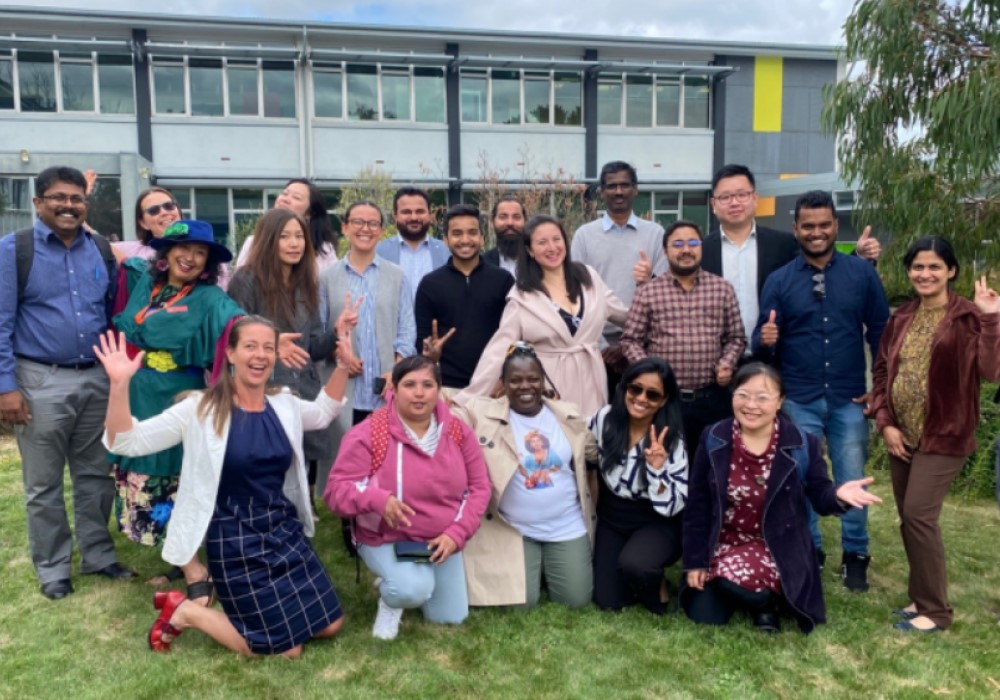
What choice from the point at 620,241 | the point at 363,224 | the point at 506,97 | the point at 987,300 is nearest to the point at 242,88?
the point at 506,97

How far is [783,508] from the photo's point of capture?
13.0ft

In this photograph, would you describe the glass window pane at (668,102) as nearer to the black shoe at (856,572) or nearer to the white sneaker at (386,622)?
the black shoe at (856,572)

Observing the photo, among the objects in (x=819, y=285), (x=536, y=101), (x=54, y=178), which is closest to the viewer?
(x=54, y=178)

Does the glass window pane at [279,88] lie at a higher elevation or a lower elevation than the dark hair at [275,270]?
higher

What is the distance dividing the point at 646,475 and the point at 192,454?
2265 millimetres

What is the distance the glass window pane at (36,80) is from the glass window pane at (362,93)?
7492 mm

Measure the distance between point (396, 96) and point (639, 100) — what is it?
7384mm

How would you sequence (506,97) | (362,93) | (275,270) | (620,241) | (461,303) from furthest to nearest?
(506,97) → (362,93) → (620,241) → (461,303) → (275,270)

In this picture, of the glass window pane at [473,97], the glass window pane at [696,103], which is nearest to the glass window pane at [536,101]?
the glass window pane at [473,97]

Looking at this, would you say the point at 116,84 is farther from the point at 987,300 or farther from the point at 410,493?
the point at 987,300

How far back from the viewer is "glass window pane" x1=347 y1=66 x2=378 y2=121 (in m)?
22.6

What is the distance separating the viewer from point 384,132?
2266 cm

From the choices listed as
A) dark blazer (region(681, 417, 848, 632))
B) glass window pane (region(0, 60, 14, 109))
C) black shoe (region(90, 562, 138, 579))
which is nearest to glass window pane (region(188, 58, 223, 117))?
glass window pane (region(0, 60, 14, 109))

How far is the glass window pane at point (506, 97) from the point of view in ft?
77.3
